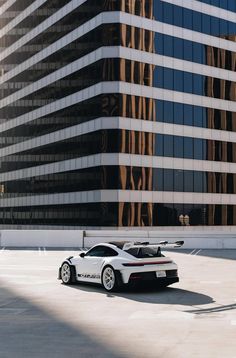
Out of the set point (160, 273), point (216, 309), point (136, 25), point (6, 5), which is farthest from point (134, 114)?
point (216, 309)

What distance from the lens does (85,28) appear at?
58.6m

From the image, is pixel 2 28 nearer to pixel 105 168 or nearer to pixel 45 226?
pixel 45 226

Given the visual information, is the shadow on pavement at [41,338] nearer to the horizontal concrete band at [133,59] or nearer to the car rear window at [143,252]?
the car rear window at [143,252]

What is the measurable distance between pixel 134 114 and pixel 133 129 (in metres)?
1.59

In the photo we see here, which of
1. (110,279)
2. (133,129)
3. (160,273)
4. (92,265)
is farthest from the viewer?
(133,129)

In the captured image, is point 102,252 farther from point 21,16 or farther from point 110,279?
point 21,16

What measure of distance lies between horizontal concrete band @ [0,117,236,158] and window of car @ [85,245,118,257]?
1491 inches

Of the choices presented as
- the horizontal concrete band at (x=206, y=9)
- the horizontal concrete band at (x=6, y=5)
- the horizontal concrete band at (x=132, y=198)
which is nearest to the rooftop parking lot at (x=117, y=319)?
the horizontal concrete band at (x=132, y=198)

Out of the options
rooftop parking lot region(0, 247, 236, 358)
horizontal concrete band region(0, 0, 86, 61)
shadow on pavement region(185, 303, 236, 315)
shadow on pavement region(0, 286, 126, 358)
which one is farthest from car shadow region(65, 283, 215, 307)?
horizontal concrete band region(0, 0, 86, 61)

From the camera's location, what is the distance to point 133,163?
55.0m

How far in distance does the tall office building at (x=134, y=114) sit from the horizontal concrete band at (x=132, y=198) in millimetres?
109

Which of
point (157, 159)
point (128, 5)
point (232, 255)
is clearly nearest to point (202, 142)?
point (157, 159)

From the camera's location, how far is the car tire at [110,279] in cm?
1562

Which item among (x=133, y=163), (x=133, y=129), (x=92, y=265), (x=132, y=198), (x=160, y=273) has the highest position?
(x=133, y=129)
